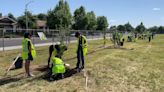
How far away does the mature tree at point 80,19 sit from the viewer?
7925 cm

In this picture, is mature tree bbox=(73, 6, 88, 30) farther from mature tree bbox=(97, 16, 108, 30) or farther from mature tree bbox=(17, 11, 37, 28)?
mature tree bbox=(97, 16, 108, 30)

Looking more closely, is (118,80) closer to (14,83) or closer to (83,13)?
(14,83)

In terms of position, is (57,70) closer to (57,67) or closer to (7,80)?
(57,67)

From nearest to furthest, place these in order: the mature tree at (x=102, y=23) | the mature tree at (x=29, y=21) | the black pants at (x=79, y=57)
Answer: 1. the black pants at (x=79, y=57)
2. the mature tree at (x=29, y=21)
3. the mature tree at (x=102, y=23)

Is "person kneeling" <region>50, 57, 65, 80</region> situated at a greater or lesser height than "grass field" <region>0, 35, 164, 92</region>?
greater

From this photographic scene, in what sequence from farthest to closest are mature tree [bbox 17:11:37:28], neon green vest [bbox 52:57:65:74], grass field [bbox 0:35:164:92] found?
mature tree [bbox 17:11:37:28]
neon green vest [bbox 52:57:65:74]
grass field [bbox 0:35:164:92]

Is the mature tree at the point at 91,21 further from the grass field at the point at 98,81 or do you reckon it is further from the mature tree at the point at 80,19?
the grass field at the point at 98,81

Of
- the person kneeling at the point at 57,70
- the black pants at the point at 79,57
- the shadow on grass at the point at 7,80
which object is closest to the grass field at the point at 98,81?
the shadow on grass at the point at 7,80

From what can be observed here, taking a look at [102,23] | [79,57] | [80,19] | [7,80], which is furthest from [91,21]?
[7,80]

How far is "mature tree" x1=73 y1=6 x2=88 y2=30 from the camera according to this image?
260 feet

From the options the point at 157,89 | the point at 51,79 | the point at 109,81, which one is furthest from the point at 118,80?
the point at 51,79

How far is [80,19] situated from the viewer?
80.0 meters

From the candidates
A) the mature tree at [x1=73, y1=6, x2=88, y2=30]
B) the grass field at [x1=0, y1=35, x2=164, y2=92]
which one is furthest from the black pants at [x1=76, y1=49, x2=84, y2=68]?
the mature tree at [x1=73, y1=6, x2=88, y2=30]

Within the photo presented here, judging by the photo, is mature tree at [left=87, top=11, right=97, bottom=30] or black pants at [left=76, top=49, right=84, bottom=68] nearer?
black pants at [left=76, top=49, right=84, bottom=68]
